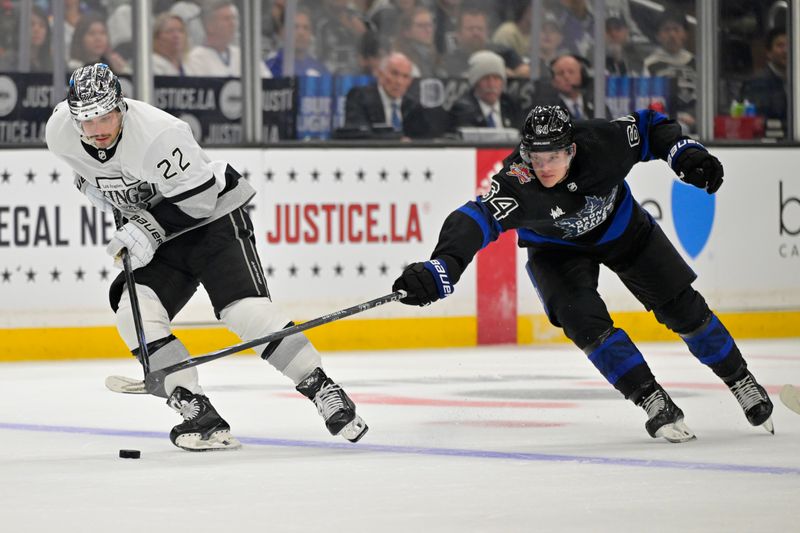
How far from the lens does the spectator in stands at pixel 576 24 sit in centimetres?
945

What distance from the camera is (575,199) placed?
5.03 metres

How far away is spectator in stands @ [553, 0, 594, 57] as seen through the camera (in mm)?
9445

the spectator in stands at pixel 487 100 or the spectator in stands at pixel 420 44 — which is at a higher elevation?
the spectator in stands at pixel 420 44

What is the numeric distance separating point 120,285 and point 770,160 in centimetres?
531

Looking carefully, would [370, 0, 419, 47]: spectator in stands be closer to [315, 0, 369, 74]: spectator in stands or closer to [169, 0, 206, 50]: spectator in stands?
[315, 0, 369, 74]: spectator in stands

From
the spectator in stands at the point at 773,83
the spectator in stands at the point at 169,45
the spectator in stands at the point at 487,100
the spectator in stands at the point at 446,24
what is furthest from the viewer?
the spectator in stands at the point at 773,83

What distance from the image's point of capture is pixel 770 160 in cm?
941

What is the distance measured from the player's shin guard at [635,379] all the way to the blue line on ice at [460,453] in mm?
438

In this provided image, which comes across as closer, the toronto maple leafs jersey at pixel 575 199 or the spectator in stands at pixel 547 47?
Result: the toronto maple leafs jersey at pixel 575 199

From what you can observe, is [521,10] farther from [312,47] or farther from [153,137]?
[153,137]

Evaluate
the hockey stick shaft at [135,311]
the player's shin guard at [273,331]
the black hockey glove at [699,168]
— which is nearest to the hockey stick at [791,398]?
the black hockey glove at [699,168]

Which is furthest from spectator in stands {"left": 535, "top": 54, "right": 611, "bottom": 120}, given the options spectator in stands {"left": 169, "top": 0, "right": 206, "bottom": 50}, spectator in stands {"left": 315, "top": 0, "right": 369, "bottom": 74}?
spectator in stands {"left": 169, "top": 0, "right": 206, "bottom": 50}

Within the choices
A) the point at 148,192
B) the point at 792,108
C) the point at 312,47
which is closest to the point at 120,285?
the point at 148,192

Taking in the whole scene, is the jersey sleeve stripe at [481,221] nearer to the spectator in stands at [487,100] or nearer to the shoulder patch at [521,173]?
the shoulder patch at [521,173]
